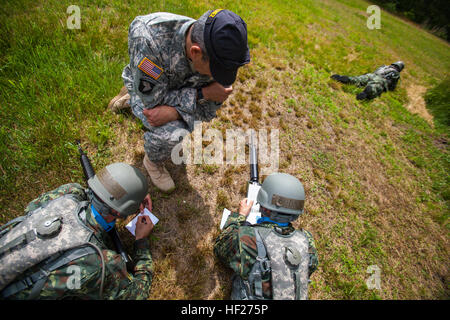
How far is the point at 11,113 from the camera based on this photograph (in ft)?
8.23

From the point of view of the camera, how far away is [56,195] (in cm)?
184

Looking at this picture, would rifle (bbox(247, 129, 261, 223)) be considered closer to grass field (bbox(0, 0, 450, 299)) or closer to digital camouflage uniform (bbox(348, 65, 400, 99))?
grass field (bbox(0, 0, 450, 299))

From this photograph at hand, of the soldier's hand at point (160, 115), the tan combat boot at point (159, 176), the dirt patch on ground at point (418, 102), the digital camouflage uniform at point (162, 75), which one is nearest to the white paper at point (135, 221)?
the tan combat boot at point (159, 176)

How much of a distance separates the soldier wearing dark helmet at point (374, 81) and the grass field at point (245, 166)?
1.04 feet

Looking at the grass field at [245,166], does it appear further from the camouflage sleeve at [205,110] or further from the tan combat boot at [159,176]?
the camouflage sleeve at [205,110]

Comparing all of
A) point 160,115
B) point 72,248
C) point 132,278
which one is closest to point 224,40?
point 160,115

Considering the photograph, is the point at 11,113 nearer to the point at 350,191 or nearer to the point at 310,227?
the point at 310,227

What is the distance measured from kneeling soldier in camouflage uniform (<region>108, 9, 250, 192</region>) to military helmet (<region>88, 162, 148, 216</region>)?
631 millimetres

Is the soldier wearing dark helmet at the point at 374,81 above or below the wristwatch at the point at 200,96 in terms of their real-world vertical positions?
below

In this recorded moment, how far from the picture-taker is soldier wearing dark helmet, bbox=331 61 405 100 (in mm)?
5535

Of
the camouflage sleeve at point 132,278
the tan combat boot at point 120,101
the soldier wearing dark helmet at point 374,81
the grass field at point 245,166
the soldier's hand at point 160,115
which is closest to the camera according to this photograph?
the camouflage sleeve at point 132,278

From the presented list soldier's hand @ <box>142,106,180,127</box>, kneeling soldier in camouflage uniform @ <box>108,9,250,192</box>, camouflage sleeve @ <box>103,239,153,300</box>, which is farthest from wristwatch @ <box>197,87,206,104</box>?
camouflage sleeve @ <box>103,239,153,300</box>

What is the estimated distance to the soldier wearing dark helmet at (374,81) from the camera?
18.2 ft

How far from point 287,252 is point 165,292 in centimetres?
138
